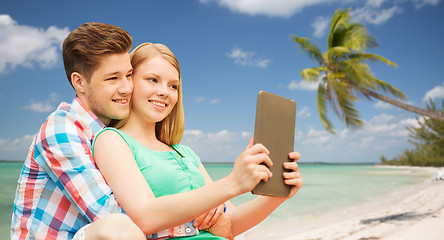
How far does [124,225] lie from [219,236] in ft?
2.00

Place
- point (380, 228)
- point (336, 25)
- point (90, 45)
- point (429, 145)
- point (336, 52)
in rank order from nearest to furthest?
point (90, 45) < point (380, 228) < point (336, 52) < point (336, 25) < point (429, 145)

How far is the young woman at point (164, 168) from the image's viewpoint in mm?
1323

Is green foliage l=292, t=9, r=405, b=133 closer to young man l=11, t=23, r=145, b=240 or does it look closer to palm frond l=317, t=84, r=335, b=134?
palm frond l=317, t=84, r=335, b=134

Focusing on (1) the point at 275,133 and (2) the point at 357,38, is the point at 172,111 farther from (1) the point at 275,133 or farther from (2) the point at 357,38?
(2) the point at 357,38

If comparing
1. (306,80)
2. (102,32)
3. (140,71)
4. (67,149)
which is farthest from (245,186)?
(306,80)

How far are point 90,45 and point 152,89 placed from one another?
34cm

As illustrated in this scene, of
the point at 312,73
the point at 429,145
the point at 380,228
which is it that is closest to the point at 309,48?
the point at 312,73

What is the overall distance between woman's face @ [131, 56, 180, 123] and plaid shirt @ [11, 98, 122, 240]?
0.22m

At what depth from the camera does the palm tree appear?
43.1 feet

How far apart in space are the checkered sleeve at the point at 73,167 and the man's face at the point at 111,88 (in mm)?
205

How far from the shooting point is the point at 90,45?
161 centimetres

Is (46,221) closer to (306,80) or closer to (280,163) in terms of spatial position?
(280,163)

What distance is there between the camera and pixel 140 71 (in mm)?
1754

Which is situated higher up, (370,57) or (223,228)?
(370,57)
